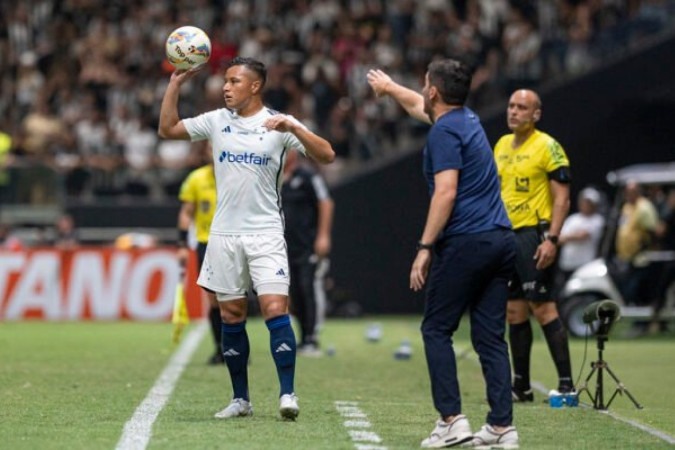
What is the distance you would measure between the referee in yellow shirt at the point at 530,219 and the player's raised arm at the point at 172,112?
2785mm

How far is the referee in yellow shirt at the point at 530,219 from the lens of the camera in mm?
11219

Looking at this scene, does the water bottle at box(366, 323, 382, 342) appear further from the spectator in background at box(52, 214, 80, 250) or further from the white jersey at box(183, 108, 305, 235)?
the white jersey at box(183, 108, 305, 235)

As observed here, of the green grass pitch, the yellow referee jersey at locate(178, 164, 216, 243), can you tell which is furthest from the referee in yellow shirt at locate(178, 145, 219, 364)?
the green grass pitch

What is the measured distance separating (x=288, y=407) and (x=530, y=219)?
9.46 feet

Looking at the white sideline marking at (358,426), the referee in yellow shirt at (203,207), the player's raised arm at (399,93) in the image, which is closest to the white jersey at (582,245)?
the referee in yellow shirt at (203,207)

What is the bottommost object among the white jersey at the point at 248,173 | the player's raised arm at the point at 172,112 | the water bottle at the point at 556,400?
the water bottle at the point at 556,400

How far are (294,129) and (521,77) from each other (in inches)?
655

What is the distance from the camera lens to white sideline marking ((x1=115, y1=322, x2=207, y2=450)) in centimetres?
830

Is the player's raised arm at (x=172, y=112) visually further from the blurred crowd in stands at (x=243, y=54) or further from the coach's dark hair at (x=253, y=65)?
the blurred crowd in stands at (x=243, y=54)

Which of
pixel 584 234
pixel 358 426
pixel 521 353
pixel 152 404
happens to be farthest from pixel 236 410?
pixel 584 234

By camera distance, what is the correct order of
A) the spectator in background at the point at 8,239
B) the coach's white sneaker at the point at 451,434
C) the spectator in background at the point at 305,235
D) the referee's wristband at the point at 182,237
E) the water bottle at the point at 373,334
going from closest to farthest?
the coach's white sneaker at the point at 451,434
the referee's wristband at the point at 182,237
the spectator in background at the point at 305,235
the water bottle at the point at 373,334
the spectator in background at the point at 8,239

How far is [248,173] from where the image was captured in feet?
31.7

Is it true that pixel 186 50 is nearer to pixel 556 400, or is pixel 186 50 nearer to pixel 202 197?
pixel 556 400

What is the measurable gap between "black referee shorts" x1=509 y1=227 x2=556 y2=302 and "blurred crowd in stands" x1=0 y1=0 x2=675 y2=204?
14168mm
